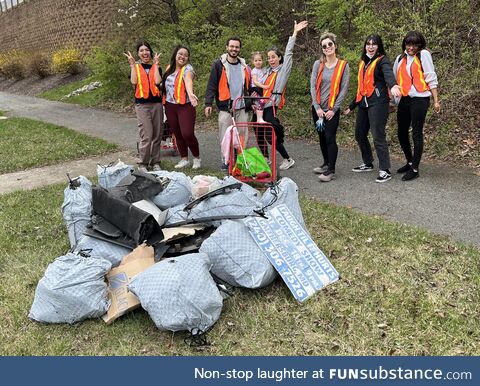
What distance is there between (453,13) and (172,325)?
25.3 ft

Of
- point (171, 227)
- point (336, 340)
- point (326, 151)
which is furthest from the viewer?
point (326, 151)

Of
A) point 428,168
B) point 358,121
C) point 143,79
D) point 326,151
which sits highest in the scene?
point 143,79

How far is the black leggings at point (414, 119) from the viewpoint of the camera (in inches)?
219

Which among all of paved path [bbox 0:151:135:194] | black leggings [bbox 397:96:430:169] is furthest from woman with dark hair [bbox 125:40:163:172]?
black leggings [bbox 397:96:430:169]

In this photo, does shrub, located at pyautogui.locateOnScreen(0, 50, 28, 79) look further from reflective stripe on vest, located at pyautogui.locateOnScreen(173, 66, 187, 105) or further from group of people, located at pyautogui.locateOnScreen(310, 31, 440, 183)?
group of people, located at pyautogui.locateOnScreen(310, 31, 440, 183)

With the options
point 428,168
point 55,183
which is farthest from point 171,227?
point 428,168

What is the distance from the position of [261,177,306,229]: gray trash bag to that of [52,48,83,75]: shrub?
2210 centimetres

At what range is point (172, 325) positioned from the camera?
121 inches

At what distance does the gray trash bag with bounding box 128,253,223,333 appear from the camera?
3.07m

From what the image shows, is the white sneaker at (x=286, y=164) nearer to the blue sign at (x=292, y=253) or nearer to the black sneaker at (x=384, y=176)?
the black sneaker at (x=384, y=176)

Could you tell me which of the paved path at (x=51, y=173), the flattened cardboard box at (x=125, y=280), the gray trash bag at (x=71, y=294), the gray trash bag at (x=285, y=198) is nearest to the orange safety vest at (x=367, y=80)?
the gray trash bag at (x=285, y=198)

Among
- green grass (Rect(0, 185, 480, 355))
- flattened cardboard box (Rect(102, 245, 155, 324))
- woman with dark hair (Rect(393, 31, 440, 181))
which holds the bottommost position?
green grass (Rect(0, 185, 480, 355))

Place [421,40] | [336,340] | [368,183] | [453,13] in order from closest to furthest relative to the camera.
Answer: [336,340]
[421,40]
[368,183]
[453,13]

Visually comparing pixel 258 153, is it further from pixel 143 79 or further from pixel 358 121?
pixel 143 79
